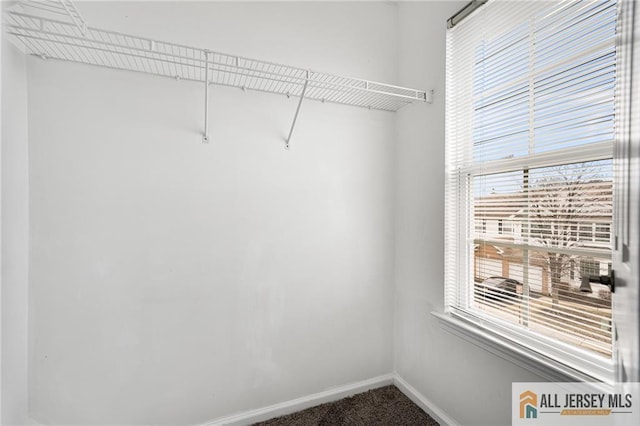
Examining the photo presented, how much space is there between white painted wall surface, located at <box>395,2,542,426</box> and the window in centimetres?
9

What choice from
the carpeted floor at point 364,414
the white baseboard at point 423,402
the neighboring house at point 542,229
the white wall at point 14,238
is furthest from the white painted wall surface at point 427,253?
the white wall at point 14,238

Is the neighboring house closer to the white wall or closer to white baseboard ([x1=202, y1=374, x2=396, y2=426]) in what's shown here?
white baseboard ([x1=202, y1=374, x2=396, y2=426])

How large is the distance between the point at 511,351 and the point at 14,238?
6.78ft

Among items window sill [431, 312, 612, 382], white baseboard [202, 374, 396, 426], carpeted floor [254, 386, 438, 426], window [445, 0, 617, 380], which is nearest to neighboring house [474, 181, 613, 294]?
window [445, 0, 617, 380]

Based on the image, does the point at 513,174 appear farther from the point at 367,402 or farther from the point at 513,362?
the point at 367,402

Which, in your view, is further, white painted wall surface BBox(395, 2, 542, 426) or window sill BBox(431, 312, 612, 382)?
white painted wall surface BBox(395, 2, 542, 426)

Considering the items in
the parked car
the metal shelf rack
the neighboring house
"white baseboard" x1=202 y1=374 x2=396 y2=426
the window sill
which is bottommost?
"white baseboard" x1=202 y1=374 x2=396 y2=426

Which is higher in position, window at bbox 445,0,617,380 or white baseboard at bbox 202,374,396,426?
window at bbox 445,0,617,380

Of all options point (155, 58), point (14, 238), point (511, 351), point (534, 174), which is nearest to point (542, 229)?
point (534, 174)

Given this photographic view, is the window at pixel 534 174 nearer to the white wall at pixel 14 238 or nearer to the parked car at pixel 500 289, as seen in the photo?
the parked car at pixel 500 289

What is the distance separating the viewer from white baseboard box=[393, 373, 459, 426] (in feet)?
5.06

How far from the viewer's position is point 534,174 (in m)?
1.18

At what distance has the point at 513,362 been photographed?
1183mm

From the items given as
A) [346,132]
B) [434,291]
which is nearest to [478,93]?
[346,132]
